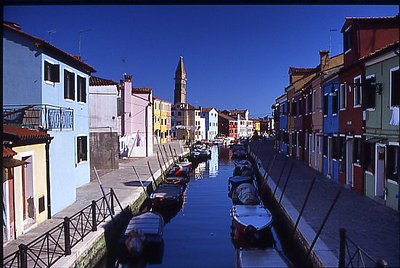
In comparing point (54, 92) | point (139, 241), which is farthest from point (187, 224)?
point (54, 92)

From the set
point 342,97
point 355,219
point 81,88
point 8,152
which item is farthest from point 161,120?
point 8,152

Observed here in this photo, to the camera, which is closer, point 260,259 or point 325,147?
point 260,259

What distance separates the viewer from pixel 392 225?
31.3 feet

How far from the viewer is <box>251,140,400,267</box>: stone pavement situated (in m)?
7.93

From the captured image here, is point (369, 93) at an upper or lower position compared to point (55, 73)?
lower

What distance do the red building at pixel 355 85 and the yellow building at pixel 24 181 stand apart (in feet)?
31.3

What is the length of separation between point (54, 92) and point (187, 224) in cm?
646

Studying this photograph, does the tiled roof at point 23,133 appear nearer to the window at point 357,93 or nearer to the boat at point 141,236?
the boat at point 141,236

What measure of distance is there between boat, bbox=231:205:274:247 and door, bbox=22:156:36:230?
5.42 m

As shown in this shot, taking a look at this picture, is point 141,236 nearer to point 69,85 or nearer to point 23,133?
point 23,133

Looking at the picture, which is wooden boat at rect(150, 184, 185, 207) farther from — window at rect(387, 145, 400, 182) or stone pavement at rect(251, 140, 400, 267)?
window at rect(387, 145, 400, 182)

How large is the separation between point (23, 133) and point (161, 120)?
38.9 m

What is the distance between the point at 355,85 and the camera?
1330 cm

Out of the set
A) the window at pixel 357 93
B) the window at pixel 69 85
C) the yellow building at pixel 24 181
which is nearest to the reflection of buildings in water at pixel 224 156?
the window at pixel 69 85
